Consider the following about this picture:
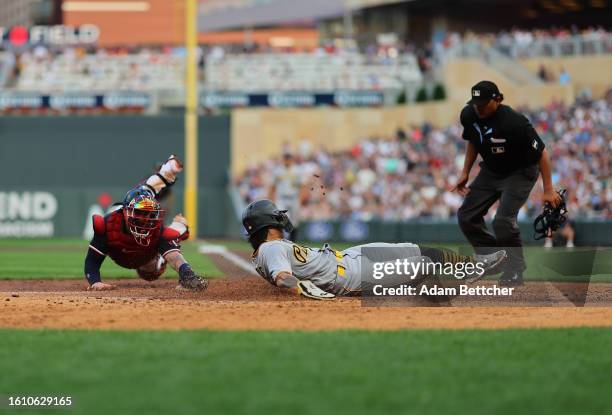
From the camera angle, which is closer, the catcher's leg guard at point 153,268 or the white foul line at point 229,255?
the catcher's leg guard at point 153,268

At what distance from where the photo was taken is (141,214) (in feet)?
34.4

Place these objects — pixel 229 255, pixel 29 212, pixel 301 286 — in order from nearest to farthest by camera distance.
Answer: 1. pixel 301 286
2. pixel 229 255
3. pixel 29 212

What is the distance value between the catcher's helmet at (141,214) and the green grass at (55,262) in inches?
157

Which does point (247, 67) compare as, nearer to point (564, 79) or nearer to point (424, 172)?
point (424, 172)

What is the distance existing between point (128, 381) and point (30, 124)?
28056mm

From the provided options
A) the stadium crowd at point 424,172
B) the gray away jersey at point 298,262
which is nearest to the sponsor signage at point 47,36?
the stadium crowd at point 424,172

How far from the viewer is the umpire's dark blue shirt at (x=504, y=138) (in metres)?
10.7

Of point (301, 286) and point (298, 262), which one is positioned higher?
point (298, 262)

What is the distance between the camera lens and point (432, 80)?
109ft

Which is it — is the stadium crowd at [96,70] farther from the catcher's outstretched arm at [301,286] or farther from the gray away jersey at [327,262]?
the catcher's outstretched arm at [301,286]

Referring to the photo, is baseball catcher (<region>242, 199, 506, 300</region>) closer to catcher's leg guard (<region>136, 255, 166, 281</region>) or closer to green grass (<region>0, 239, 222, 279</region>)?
catcher's leg guard (<region>136, 255, 166, 281</region>)

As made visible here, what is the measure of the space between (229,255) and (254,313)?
1128cm

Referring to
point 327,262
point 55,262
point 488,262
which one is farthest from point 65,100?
point 488,262

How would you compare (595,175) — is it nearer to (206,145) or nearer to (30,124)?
(206,145)
